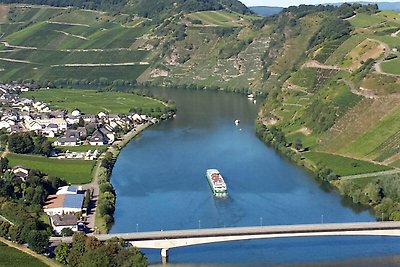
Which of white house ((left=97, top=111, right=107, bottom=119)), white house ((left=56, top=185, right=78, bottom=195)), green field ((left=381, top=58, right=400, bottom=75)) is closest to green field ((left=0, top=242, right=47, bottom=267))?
white house ((left=56, top=185, right=78, bottom=195))

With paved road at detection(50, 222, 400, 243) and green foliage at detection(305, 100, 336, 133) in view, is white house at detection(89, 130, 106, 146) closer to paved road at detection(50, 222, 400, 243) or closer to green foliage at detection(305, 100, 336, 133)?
green foliage at detection(305, 100, 336, 133)

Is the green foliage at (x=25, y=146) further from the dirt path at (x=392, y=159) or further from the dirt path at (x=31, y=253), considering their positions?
the dirt path at (x=392, y=159)

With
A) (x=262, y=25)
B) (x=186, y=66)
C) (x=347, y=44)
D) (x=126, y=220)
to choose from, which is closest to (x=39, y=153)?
(x=126, y=220)

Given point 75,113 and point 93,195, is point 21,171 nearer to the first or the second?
point 93,195

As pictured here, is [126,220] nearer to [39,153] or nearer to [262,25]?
[39,153]

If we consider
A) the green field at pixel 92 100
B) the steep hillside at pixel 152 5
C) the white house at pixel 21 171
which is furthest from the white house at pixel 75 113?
the steep hillside at pixel 152 5

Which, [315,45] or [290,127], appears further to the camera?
[315,45]

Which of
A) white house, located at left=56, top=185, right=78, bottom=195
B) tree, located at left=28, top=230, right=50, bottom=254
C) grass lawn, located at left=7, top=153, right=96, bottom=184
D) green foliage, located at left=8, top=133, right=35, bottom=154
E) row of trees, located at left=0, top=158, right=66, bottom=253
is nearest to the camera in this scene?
tree, located at left=28, top=230, right=50, bottom=254

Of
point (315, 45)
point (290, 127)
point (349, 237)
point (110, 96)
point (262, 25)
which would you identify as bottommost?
point (349, 237)
